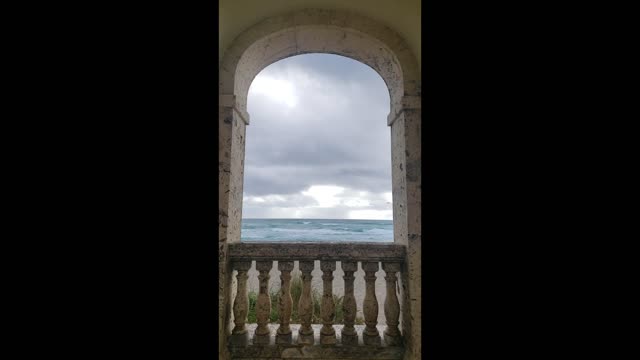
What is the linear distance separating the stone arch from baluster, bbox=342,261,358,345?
38 cm

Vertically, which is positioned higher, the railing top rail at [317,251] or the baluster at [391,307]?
the railing top rail at [317,251]

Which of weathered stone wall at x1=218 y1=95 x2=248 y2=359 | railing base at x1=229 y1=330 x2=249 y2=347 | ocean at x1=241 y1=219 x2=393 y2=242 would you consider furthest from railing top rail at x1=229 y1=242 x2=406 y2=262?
ocean at x1=241 y1=219 x2=393 y2=242

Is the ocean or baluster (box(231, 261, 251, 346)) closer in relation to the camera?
baluster (box(231, 261, 251, 346))

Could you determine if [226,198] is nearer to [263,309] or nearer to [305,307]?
[263,309]

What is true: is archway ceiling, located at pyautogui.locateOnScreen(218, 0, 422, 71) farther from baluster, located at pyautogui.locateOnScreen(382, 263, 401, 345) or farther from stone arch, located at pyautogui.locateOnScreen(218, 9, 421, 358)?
baluster, located at pyautogui.locateOnScreen(382, 263, 401, 345)

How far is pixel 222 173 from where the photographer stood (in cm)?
229

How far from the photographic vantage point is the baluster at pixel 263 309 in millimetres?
2287

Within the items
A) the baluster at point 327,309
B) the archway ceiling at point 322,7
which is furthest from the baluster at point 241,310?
the archway ceiling at point 322,7

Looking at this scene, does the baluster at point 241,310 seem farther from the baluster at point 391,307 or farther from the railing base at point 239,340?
the baluster at point 391,307

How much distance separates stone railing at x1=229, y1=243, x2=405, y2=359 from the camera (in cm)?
226

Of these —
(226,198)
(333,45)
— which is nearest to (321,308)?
(226,198)
